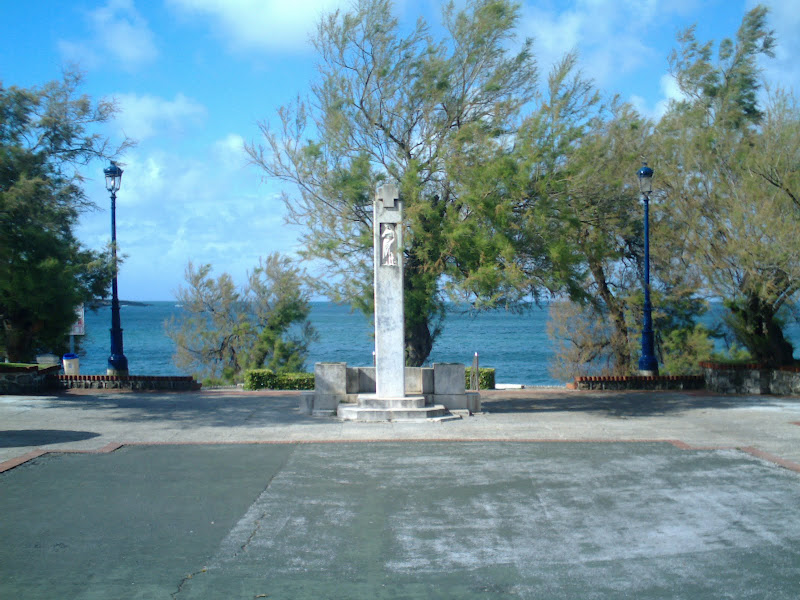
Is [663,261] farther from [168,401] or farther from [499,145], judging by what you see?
[168,401]

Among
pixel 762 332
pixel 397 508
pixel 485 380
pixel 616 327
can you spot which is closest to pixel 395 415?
pixel 397 508

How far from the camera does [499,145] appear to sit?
15.8 metres

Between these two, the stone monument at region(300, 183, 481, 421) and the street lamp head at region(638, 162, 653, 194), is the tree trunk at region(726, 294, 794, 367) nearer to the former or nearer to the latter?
the street lamp head at region(638, 162, 653, 194)

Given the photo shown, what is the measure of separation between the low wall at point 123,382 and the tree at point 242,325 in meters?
7.86

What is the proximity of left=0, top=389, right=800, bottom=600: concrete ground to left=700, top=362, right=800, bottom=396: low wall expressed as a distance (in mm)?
4644

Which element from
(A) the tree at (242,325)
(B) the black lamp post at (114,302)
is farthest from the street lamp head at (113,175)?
(A) the tree at (242,325)

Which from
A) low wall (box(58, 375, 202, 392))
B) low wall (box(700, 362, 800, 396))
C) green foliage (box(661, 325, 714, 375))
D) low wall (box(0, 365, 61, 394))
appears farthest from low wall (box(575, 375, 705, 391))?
low wall (box(0, 365, 61, 394))

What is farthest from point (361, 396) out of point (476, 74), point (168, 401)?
point (476, 74)

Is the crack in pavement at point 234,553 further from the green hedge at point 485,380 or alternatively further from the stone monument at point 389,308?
the green hedge at point 485,380

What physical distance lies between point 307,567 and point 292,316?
22.2 metres

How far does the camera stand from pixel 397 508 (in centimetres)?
779

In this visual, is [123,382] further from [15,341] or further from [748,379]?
[748,379]

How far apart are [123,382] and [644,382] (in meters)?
13.0

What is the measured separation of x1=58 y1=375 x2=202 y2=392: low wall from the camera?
1775 centimetres
